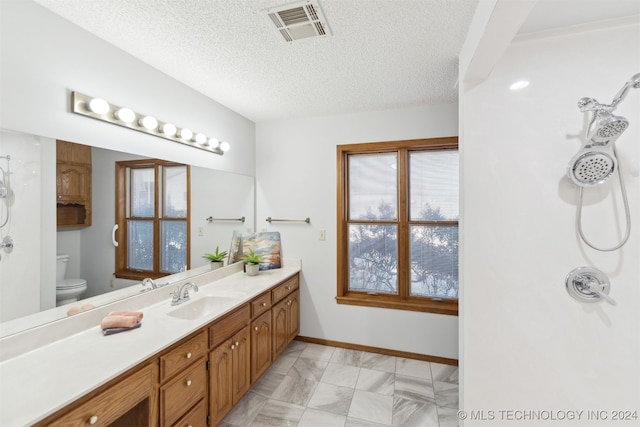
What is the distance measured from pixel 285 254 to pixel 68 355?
2.01 m

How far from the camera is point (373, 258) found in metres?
2.96

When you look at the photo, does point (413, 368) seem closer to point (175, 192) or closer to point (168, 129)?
point (175, 192)

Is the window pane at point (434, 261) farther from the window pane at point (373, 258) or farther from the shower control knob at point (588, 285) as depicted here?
the shower control knob at point (588, 285)

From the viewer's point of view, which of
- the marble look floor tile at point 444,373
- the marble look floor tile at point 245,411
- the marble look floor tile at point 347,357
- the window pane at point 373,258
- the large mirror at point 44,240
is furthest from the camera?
the window pane at point 373,258

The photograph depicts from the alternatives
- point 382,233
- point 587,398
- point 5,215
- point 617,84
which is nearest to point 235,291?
point 5,215

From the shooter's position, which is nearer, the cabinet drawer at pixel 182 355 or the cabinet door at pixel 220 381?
the cabinet drawer at pixel 182 355

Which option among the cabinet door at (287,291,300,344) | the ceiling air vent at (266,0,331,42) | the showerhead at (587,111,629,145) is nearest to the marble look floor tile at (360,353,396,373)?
the cabinet door at (287,291,300,344)

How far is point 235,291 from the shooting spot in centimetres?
222

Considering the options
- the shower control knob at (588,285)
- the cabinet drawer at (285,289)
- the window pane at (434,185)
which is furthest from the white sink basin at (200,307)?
the shower control knob at (588,285)

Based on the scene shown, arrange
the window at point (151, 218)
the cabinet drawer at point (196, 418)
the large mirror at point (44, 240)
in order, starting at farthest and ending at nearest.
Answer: the window at point (151, 218) → the cabinet drawer at point (196, 418) → the large mirror at point (44, 240)

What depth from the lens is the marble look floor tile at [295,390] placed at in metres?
2.13

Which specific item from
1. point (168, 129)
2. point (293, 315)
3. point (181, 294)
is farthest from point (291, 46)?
point (293, 315)

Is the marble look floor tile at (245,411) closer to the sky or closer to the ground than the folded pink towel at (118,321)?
closer to the ground

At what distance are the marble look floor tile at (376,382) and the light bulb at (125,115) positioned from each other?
2.58 m
